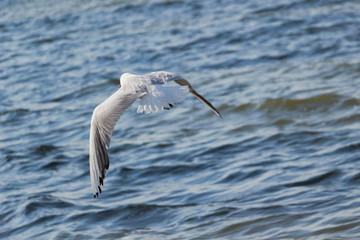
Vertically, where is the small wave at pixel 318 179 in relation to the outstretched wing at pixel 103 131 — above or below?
below

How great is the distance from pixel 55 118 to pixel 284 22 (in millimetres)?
4795

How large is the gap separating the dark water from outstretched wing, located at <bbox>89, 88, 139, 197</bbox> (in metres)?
1.33

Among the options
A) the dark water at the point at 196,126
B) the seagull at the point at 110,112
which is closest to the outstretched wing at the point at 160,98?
the seagull at the point at 110,112

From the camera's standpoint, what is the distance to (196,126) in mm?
8047

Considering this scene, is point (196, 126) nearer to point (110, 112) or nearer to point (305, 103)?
point (305, 103)

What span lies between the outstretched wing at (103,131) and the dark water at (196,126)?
1329mm

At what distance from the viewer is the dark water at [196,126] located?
5.68 metres

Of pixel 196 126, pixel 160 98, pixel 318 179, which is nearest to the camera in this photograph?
pixel 160 98

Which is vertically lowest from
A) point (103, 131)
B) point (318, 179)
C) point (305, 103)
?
point (305, 103)

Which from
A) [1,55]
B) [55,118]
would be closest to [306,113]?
[55,118]

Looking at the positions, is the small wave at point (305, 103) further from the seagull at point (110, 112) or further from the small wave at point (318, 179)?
the seagull at point (110, 112)

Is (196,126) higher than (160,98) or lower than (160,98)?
lower

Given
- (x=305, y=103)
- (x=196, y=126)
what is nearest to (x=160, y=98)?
(x=196, y=126)

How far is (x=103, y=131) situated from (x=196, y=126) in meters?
3.83
